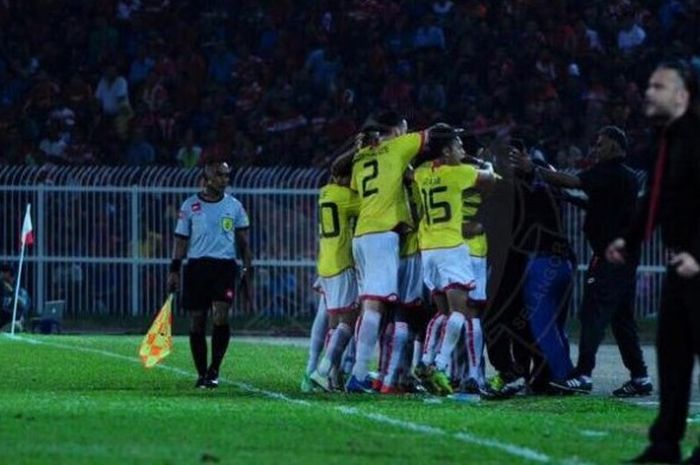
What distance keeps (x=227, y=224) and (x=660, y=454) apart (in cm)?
877

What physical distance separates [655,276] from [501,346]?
42.9ft

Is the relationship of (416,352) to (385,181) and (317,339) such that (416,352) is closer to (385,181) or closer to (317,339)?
(317,339)

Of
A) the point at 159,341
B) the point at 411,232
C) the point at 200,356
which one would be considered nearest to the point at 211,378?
the point at 200,356

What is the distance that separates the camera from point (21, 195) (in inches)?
1377

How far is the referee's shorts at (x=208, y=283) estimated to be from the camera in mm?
20859

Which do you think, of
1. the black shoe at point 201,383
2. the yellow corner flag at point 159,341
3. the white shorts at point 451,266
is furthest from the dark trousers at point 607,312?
the yellow corner flag at point 159,341

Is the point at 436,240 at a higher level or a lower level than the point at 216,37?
lower

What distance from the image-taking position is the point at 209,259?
68.6 feet

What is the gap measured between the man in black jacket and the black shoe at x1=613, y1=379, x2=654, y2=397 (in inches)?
285

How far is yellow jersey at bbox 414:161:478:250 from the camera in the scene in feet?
64.4

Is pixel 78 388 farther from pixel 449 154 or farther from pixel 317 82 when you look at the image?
pixel 317 82

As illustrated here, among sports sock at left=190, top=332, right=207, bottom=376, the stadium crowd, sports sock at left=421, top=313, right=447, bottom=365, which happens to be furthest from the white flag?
sports sock at left=421, top=313, right=447, bottom=365

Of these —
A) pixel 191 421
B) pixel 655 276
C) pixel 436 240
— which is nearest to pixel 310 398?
pixel 436 240

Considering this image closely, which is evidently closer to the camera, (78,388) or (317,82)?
(78,388)
